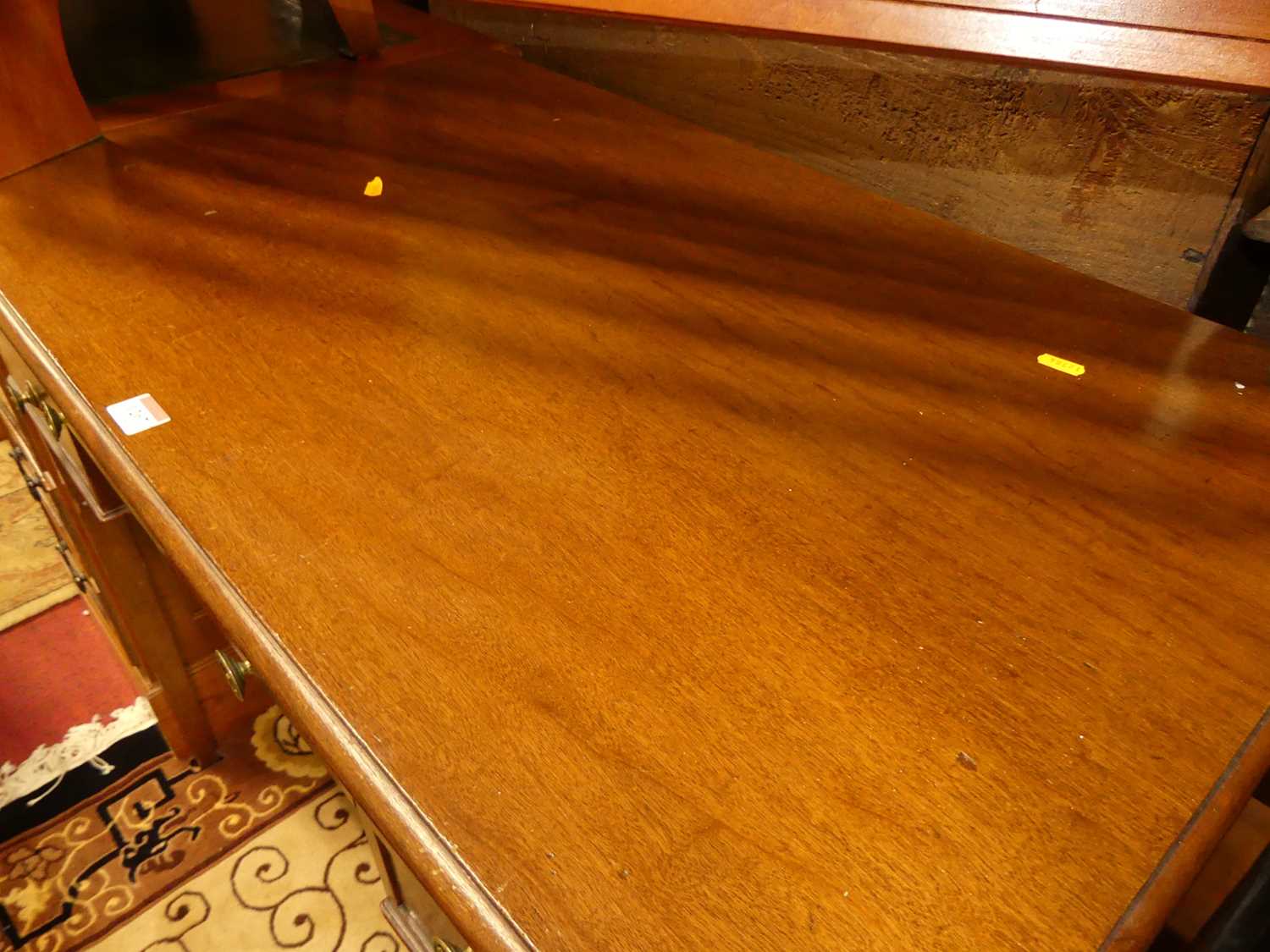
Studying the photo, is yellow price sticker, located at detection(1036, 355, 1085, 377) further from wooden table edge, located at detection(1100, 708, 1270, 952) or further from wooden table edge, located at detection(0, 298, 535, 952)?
→ wooden table edge, located at detection(0, 298, 535, 952)

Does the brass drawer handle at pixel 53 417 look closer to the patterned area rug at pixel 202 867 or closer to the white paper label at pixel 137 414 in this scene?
the white paper label at pixel 137 414

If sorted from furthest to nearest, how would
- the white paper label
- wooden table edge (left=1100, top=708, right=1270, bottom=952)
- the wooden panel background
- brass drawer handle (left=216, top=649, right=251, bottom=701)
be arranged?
brass drawer handle (left=216, top=649, right=251, bottom=701) → the wooden panel background → the white paper label → wooden table edge (left=1100, top=708, right=1270, bottom=952)

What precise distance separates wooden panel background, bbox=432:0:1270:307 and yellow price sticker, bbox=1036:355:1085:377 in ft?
0.61

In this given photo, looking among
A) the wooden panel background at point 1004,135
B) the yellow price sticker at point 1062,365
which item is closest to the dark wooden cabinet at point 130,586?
the wooden panel background at point 1004,135

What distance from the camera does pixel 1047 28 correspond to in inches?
19.1

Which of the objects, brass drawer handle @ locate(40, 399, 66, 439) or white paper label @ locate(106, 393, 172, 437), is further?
brass drawer handle @ locate(40, 399, 66, 439)

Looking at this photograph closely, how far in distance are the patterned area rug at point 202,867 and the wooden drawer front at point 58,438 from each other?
0.33 meters

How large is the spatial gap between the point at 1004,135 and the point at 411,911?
2.74 feet

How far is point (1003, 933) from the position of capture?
0.38 metres

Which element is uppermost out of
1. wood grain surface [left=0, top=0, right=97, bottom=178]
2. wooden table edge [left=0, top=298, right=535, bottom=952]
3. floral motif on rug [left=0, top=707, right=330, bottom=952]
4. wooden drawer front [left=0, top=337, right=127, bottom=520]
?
wood grain surface [left=0, top=0, right=97, bottom=178]

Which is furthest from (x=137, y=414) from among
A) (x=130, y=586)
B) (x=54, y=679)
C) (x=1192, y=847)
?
(x=54, y=679)

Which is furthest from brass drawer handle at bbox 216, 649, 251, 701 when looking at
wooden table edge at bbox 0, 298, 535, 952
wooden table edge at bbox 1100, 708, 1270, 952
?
wooden table edge at bbox 1100, 708, 1270, 952

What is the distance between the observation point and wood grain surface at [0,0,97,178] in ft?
2.80

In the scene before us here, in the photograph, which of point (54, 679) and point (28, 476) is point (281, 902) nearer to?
point (54, 679)
